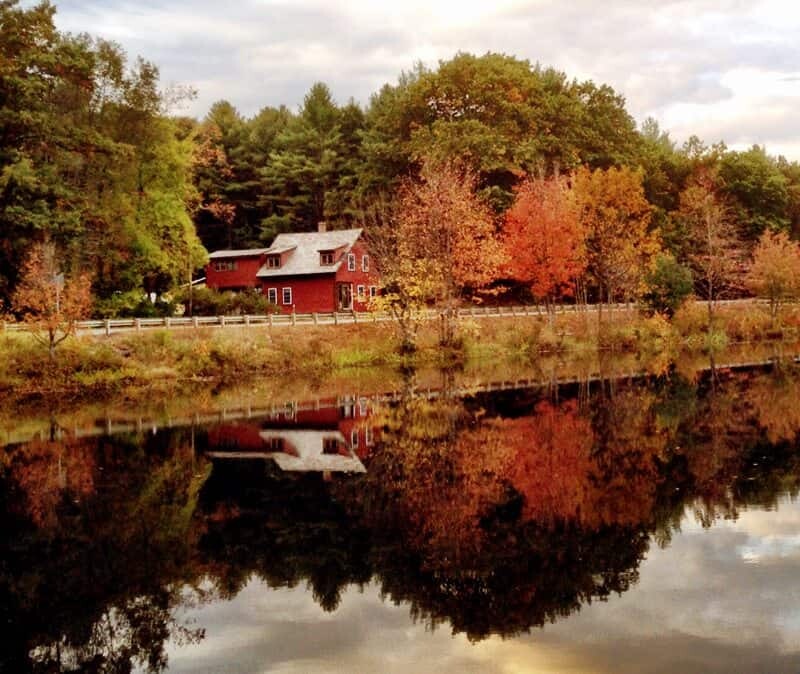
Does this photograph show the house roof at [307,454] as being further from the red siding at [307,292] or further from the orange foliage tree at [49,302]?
the red siding at [307,292]

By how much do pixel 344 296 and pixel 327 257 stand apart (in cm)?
335

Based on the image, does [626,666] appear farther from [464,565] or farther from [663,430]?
[663,430]

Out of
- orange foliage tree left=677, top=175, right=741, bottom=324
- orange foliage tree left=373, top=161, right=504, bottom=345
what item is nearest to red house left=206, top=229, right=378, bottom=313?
orange foliage tree left=373, top=161, right=504, bottom=345

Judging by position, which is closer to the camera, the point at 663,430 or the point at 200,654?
the point at 200,654

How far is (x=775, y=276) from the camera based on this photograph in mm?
64500

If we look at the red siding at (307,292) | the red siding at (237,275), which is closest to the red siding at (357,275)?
the red siding at (307,292)

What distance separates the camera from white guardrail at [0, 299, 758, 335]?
43.7m

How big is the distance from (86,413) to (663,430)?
67.6 feet

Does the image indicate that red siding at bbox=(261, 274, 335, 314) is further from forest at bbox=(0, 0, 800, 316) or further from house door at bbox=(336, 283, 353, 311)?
forest at bbox=(0, 0, 800, 316)

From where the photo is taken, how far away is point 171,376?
4138 cm

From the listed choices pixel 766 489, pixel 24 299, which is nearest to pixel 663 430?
pixel 766 489

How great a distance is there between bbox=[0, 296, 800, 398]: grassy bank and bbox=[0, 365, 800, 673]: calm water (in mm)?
14526

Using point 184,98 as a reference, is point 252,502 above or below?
below

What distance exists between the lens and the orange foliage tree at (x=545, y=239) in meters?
55.0
